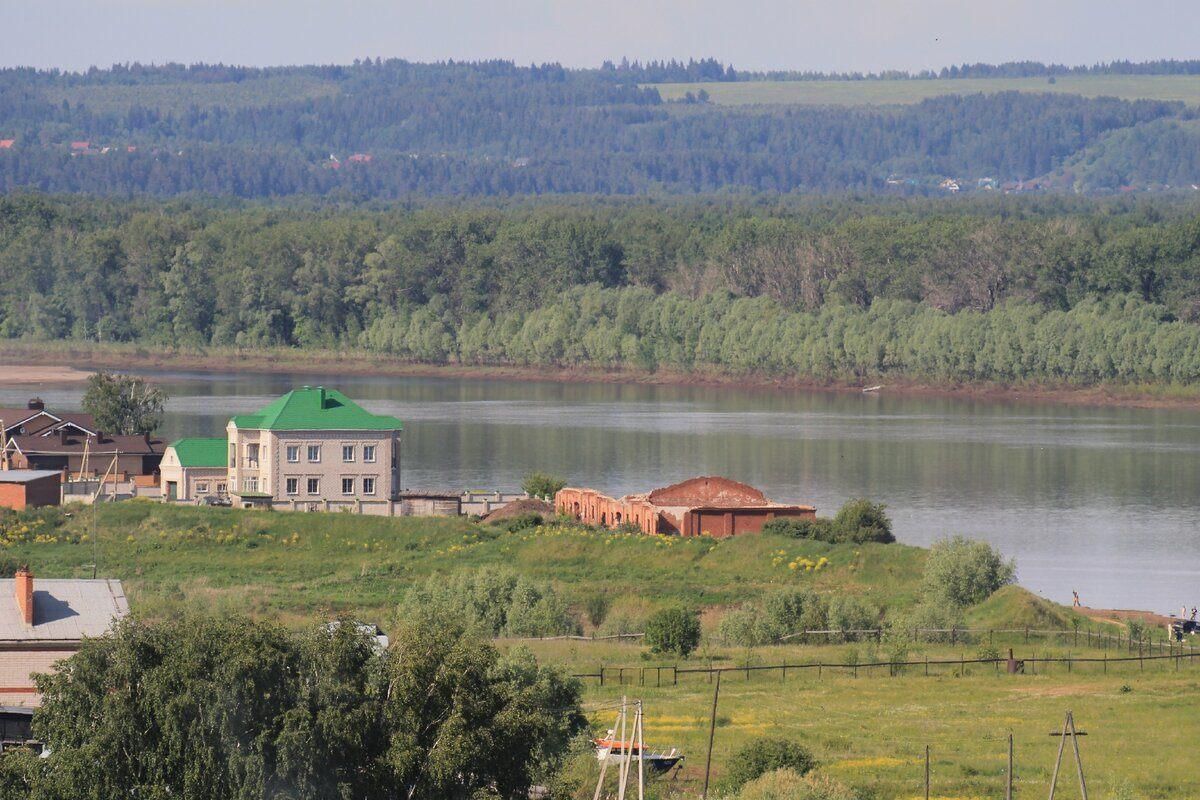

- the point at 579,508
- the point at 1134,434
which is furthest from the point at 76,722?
the point at 1134,434

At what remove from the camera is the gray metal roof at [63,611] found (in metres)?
25.5

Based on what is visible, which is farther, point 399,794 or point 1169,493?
point 1169,493

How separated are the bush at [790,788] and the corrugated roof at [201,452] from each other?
31734mm

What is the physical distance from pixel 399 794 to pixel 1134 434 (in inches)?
2753

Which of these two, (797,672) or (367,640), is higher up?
(367,640)

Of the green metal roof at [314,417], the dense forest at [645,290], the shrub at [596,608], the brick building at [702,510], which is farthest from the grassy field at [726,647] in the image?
the dense forest at [645,290]

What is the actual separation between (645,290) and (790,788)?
110514 mm

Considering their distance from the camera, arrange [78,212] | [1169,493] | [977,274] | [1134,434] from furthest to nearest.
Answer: [78,212], [977,274], [1134,434], [1169,493]

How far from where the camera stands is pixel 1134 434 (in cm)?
8581

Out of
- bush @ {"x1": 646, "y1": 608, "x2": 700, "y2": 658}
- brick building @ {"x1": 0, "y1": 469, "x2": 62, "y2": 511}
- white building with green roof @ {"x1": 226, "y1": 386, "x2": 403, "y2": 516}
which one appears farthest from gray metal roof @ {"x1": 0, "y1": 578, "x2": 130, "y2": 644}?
white building with green roof @ {"x1": 226, "y1": 386, "x2": 403, "y2": 516}

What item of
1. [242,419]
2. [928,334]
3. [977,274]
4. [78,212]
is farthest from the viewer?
[78,212]

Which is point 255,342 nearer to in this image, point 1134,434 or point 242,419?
point 1134,434

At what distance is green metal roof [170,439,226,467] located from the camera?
5194cm

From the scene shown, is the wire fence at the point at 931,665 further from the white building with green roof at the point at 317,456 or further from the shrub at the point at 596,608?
the white building with green roof at the point at 317,456
